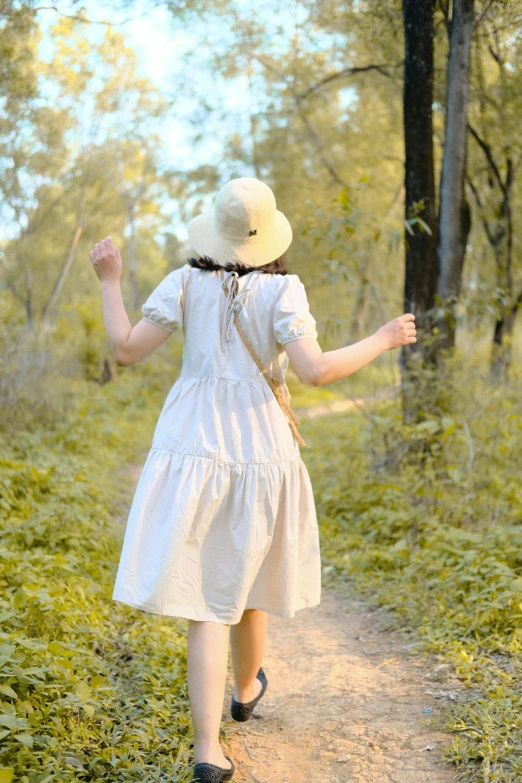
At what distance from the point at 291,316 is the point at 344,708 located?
1855mm

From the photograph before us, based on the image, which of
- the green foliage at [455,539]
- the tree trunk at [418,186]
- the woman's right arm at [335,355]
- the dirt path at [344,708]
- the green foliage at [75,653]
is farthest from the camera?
the tree trunk at [418,186]

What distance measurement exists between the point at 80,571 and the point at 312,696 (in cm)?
163

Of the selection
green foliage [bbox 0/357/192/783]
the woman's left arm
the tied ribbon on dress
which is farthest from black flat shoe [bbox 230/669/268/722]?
the woman's left arm

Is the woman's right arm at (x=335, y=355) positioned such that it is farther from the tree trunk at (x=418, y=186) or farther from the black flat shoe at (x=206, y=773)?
the tree trunk at (x=418, y=186)

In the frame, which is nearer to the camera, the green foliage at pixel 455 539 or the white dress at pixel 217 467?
the white dress at pixel 217 467

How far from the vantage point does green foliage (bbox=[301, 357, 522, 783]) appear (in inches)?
117

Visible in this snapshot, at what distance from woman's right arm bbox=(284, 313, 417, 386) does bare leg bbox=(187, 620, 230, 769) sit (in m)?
0.91

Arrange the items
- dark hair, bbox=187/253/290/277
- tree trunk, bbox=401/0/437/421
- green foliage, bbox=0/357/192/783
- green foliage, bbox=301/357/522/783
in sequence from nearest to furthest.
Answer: green foliage, bbox=0/357/192/783 < dark hair, bbox=187/253/290/277 < green foliage, bbox=301/357/522/783 < tree trunk, bbox=401/0/437/421

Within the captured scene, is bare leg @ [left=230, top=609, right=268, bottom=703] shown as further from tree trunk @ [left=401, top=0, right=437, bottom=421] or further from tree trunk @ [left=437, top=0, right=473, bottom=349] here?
tree trunk @ [left=437, top=0, right=473, bottom=349]

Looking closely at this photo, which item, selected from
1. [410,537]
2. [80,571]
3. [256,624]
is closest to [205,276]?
[256,624]

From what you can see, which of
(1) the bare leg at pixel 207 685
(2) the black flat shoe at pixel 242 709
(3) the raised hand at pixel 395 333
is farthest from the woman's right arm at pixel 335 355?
(2) the black flat shoe at pixel 242 709

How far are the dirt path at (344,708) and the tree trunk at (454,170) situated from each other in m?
3.11

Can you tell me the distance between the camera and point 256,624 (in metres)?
2.80

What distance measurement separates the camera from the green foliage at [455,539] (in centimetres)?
296
